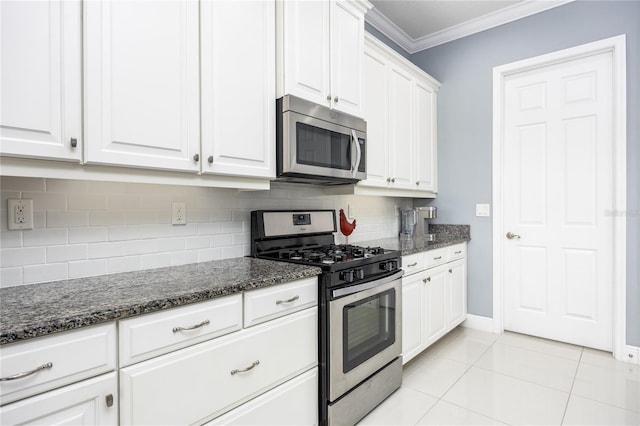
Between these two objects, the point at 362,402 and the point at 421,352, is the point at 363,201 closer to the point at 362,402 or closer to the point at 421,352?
the point at 421,352

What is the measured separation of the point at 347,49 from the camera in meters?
2.28

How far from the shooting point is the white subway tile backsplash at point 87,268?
1.49m

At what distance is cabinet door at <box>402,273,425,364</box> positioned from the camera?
97.0 inches

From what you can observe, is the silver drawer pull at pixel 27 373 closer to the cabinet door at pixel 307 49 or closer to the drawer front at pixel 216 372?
the drawer front at pixel 216 372

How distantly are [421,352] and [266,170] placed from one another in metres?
2.04

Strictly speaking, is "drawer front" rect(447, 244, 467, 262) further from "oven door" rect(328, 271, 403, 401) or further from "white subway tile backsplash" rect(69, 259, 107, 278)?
"white subway tile backsplash" rect(69, 259, 107, 278)

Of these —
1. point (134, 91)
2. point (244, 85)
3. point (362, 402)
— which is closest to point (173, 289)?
point (134, 91)

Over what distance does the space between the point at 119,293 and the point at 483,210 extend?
3202mm

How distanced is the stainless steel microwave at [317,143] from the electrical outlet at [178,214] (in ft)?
1.78

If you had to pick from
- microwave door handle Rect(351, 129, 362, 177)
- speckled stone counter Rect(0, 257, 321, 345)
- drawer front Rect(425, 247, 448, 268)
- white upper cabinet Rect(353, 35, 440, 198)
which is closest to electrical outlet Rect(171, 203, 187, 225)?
speckled stone counter Rect(0, 257, 321, 345)

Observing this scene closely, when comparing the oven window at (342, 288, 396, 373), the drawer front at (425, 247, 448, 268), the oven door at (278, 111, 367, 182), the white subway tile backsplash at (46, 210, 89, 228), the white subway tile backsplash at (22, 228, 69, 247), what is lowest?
the oven window at (342, 288, 396, 373)

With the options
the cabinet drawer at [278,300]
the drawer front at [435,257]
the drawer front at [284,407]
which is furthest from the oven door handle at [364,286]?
the drawer front at [435,257]

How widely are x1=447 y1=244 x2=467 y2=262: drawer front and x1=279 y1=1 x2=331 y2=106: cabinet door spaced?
1.82 meters

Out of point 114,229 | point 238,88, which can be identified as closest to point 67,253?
point 114,229
